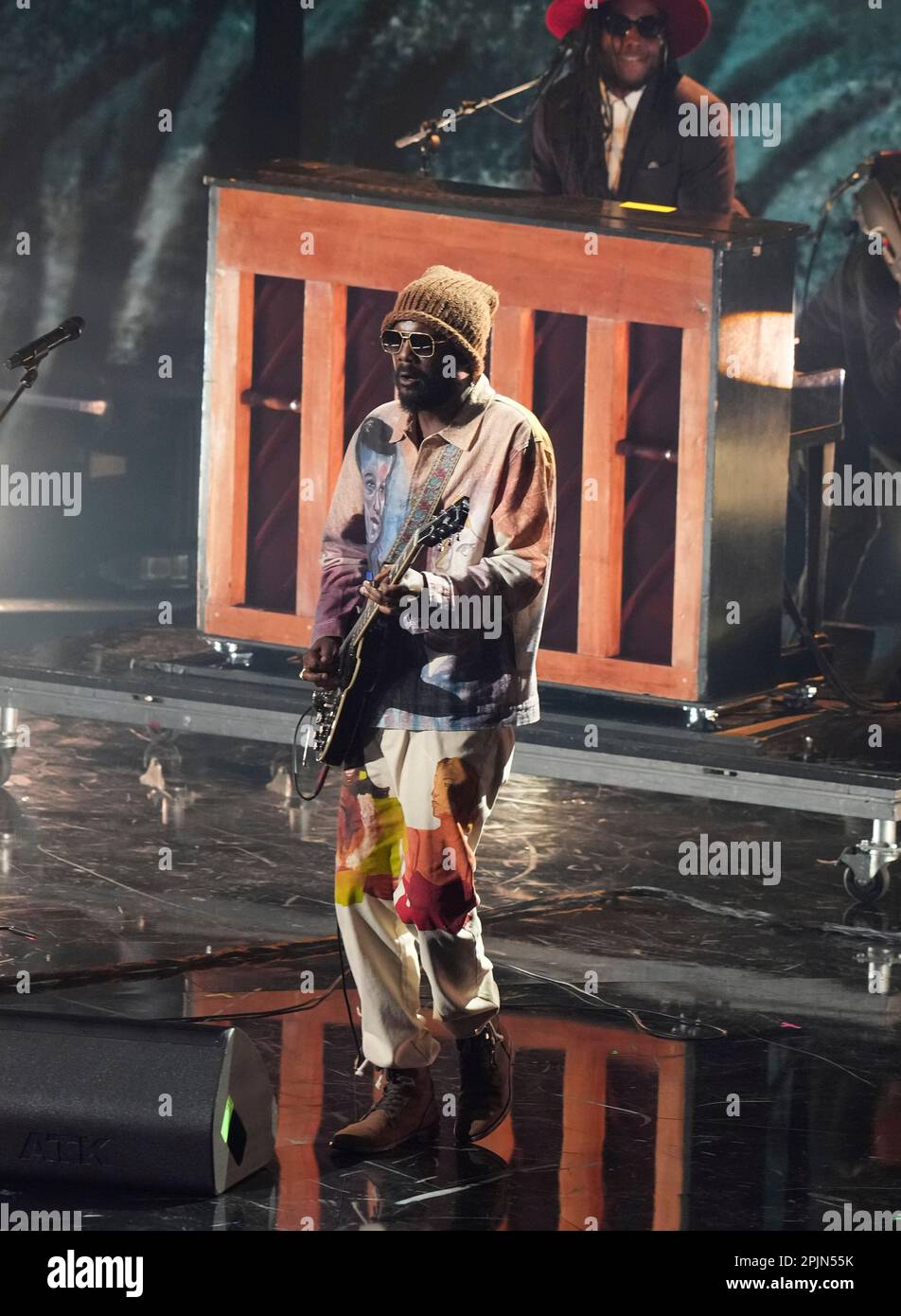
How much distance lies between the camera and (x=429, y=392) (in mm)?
4820

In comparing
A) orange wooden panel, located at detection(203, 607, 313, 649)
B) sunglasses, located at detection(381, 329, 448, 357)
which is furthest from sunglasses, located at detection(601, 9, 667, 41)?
sunglasses, located at detection(381, 329, 448, 357)

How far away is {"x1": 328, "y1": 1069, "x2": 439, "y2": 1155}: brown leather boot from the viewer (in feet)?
15.7

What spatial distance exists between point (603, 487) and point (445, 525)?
2720 mm

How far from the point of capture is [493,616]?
477 cm

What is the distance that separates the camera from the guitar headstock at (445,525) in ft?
15.3

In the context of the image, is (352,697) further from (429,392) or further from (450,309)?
(450,309)

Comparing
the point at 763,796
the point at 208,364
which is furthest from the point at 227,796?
the point at 763,796

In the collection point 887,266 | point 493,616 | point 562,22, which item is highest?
point 562,22

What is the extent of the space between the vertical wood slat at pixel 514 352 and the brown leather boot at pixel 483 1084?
291 centimetres

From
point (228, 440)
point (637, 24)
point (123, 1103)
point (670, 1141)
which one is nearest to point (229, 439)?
point (228, 440)

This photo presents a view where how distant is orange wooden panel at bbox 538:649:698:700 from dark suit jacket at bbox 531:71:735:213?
2170 millimetres

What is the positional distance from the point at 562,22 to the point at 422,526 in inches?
194
